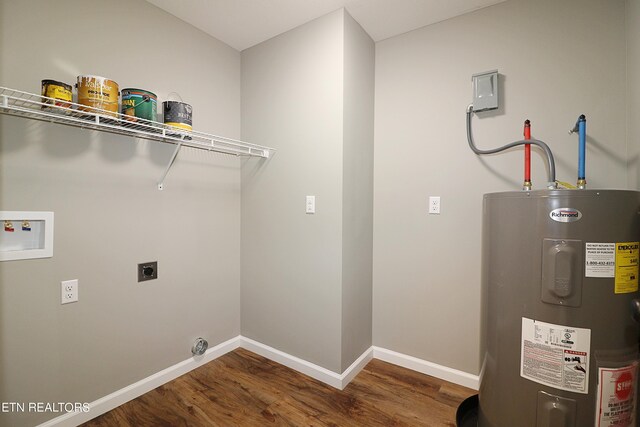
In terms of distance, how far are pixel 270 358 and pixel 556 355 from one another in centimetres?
168

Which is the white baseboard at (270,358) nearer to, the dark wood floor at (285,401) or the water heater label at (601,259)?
the dark wood floor at (285,401)

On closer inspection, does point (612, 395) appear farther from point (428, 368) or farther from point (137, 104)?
point (137, 104)

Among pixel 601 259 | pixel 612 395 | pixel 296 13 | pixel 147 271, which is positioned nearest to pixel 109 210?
pixel 147 271

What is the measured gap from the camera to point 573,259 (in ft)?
3.25

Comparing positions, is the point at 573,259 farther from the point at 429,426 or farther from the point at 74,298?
the point at 74,298

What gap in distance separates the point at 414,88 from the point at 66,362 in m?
2.50

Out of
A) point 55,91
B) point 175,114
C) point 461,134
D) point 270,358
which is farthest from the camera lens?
point 270,358

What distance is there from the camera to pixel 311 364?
186 cm

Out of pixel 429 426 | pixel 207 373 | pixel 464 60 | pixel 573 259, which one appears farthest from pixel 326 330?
pixel 464 60

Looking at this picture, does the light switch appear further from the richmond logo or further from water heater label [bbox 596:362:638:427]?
water heater label [bbox 596:362:638:427]

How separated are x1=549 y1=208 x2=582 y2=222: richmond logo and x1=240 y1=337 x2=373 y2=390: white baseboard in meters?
Answer: 1.41

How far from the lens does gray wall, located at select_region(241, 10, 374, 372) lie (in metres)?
1.75

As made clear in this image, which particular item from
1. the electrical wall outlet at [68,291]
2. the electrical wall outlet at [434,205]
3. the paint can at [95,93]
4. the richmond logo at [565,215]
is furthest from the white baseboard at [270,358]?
the paint can at [95,93]

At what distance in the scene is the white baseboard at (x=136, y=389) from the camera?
1.38 metres
